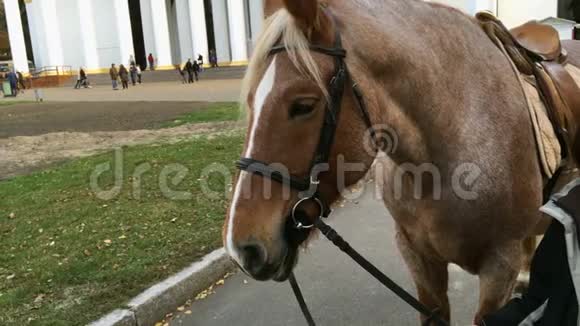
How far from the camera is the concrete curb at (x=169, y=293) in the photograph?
3.75 meters

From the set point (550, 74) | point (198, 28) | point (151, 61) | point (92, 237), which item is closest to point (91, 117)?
point (92, 237)

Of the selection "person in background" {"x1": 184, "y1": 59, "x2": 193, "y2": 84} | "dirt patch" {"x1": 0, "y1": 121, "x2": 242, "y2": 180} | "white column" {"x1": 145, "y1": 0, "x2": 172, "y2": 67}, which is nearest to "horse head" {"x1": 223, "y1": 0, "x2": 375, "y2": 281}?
"dirt patch" {"x1": 0, "y1": 121, "x2": 242, "y2": 180}

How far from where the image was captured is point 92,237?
5.26 meters

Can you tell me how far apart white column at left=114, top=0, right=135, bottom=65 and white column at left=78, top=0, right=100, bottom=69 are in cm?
245

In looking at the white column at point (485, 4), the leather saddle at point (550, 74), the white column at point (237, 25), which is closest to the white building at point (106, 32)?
the white column at point (237, 25)

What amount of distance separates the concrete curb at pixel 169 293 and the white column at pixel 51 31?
46755 millimetres

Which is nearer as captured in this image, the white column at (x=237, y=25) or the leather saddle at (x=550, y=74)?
the leather saddle at (x=550, y=74)

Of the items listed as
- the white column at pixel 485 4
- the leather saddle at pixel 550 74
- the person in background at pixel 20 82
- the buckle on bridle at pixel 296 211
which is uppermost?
the white column at pixel 485 4

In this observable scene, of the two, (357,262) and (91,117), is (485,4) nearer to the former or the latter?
(91,117)

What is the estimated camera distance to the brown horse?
1.70 metres

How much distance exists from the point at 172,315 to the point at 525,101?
305cm

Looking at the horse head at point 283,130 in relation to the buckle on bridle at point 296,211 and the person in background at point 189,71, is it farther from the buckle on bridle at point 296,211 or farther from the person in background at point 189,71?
the person in background at point 189,71

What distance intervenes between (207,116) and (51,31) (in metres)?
37.5

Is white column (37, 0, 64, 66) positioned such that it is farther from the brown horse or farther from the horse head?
the horse head
